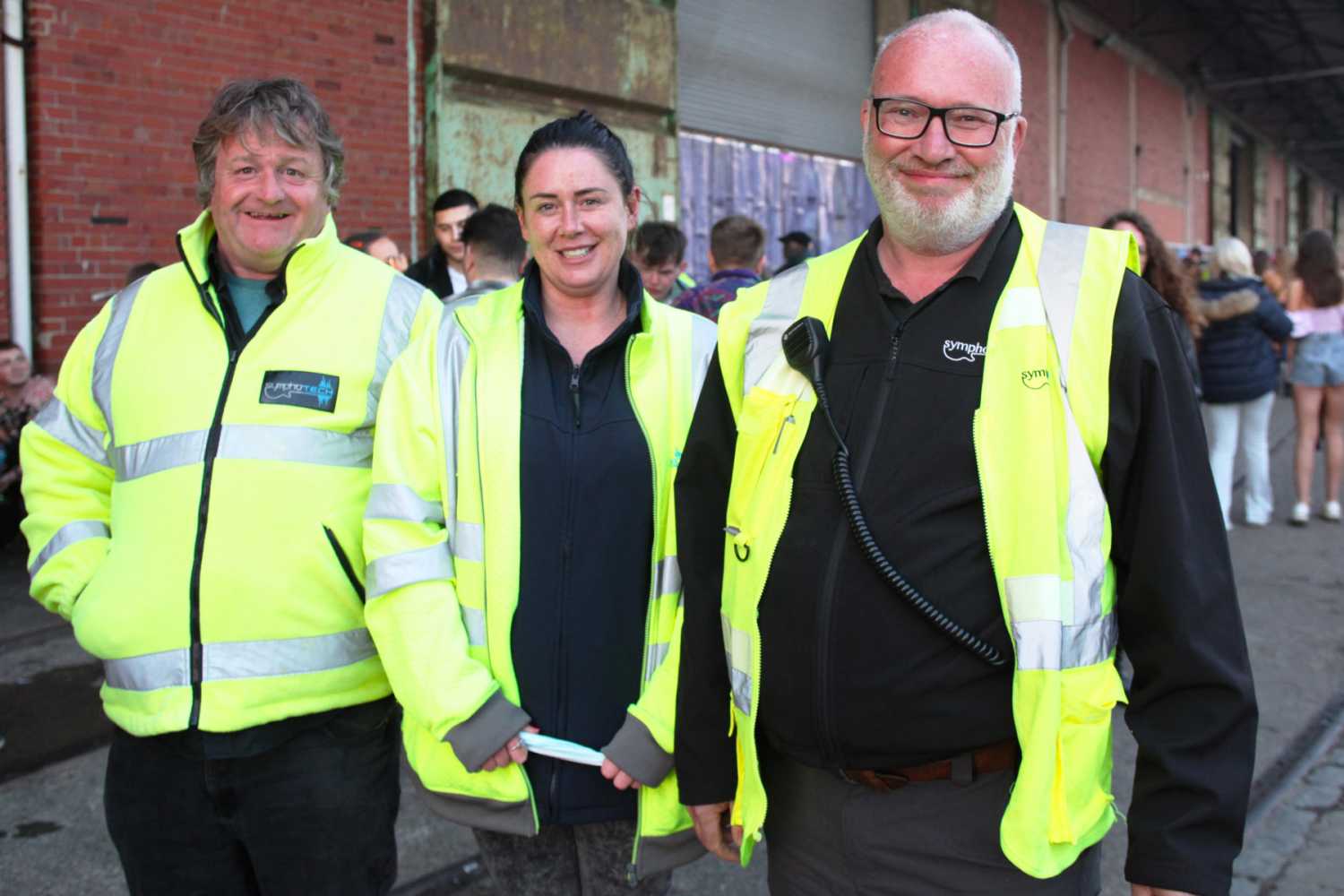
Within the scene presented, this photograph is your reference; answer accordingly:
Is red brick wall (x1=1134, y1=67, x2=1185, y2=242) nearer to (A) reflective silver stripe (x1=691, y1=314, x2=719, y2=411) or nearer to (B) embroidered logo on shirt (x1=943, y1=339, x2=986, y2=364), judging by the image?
(A) reflective silver stripe (x1=691, y1=314, x2=719, y2=411)

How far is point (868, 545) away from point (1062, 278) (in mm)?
538

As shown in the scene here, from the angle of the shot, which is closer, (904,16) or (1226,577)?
(1226,577)

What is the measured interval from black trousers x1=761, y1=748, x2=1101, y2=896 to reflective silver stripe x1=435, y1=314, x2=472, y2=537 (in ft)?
2.80

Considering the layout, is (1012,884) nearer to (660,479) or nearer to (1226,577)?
(1226,577)

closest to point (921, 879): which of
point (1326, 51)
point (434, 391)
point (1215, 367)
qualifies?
point (434, 391)

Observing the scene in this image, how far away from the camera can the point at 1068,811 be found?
176 centimetres

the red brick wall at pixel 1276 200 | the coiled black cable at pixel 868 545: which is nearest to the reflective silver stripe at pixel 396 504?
the coiled black cable at pixel 868 545

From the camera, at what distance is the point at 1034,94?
18844mm

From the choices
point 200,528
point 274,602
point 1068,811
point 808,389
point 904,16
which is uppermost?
point 904,16

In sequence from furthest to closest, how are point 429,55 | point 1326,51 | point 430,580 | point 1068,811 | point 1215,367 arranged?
point 1326,51 → point 429,55 → point 1215,367 → point 430,580 → point 1068,811

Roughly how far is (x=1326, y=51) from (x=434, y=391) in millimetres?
29889

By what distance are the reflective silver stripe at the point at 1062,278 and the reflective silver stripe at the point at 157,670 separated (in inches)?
67.5

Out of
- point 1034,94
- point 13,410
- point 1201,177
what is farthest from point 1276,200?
point 13,410

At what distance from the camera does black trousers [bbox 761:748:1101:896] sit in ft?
6.11
